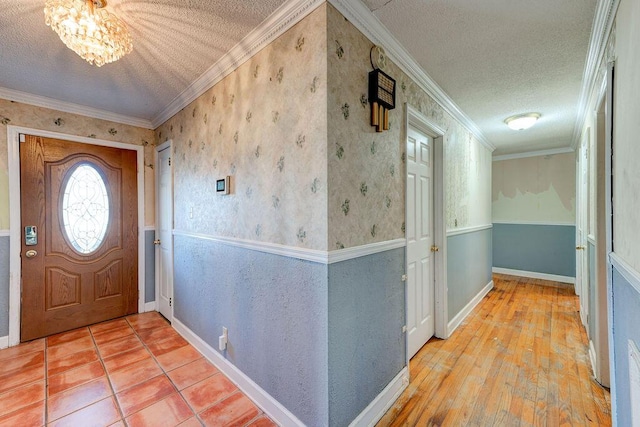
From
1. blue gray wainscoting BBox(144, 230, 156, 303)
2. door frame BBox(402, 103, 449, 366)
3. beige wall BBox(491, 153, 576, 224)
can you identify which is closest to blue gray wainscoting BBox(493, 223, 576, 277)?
beige wall BBox(491, 153, 576, 224)

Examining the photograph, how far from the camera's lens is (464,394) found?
188cm

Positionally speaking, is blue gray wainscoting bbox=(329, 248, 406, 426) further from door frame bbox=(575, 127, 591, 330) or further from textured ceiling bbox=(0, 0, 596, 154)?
door frame bbox=(575, 127, 591, 330)

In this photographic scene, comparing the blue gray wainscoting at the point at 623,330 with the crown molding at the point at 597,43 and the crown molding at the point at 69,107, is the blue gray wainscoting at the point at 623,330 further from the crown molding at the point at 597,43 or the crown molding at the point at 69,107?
the crown molding at the point at 69,107

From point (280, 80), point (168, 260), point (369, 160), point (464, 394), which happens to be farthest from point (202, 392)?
point (280, 80)

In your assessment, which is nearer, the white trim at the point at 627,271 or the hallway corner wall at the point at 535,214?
the white trim at the point at 627,271

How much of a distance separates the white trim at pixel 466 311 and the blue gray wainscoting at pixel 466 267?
4 centimetres

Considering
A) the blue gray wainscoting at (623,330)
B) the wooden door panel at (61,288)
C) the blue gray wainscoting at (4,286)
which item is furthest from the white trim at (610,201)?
the blue gray wainscoting at (4,286)

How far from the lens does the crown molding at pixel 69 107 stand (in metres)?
2.48

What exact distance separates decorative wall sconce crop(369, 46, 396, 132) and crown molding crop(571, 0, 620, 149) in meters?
1.08

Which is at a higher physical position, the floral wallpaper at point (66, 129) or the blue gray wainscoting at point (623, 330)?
the floral wallpaper at point (66, 129)

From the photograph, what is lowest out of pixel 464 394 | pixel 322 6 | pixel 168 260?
pixel 464 394

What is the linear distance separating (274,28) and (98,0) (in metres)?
0.89

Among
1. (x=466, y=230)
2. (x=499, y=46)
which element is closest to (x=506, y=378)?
(x=466, y=230)

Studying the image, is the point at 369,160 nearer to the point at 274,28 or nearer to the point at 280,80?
the point at 280,80
